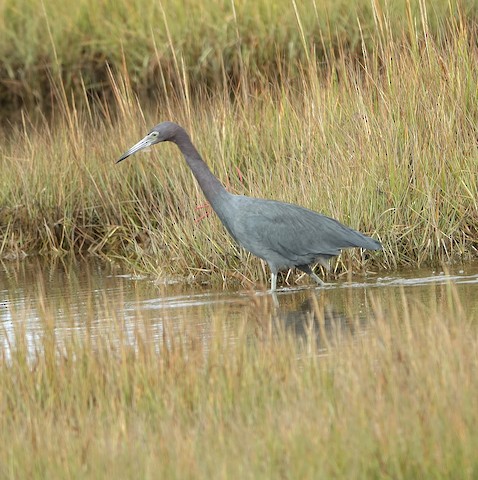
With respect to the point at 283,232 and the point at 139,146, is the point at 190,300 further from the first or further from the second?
the point at 139,146

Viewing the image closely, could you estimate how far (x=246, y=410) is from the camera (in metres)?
4.28

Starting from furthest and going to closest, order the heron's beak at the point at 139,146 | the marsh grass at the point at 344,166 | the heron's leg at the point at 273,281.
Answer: the heron's beak at the point at 139,146 < the marsh grass at the point at 344,166 < the heron's leg at the point at 273,281

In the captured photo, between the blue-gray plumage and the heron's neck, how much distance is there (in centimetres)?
2

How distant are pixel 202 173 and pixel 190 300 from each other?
1.00m

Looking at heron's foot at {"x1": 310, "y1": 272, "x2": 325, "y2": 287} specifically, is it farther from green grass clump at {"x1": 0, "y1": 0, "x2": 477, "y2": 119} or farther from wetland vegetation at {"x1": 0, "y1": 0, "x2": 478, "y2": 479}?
green grass clump at {"x1": 0, "y1": 0, "x2": 477, "y2": 119}

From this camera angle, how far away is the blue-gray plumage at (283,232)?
7562 mm

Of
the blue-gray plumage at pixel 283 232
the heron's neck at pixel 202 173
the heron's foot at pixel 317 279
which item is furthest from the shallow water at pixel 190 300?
the heron's neck at pixel 202 173

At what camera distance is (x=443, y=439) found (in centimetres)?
367

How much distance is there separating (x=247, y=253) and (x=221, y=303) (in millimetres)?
995

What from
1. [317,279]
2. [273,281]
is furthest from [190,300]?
[317,279]

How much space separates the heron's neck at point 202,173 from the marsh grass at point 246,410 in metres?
2.85

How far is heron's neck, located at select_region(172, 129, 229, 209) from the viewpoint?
798 cm

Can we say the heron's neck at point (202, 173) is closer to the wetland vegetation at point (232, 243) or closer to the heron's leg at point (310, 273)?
the wetland vegetation at point (232, 243)

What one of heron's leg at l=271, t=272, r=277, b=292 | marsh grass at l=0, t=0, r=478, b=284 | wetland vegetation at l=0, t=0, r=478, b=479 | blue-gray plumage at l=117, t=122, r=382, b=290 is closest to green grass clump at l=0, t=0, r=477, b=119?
wetland vegetation at l=0, t=0, r=478, b=479
